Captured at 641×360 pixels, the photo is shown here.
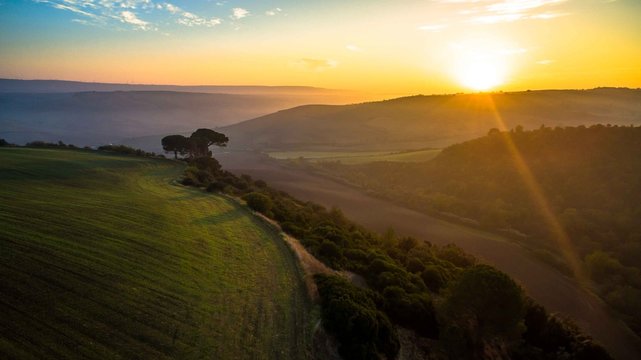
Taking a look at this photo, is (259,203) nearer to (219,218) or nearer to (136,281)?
(219,218)

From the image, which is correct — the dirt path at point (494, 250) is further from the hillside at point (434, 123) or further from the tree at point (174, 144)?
the hillside at point (434, 123)

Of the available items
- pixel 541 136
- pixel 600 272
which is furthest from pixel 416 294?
pixel 541 136

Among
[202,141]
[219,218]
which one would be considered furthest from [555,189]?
[219,218]

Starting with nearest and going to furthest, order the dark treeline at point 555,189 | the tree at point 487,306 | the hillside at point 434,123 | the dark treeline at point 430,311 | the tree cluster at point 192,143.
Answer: the dark treeline at point 430,311, the tree at point 487,306, the dark treeline at point 555,189, the tree cluster at point 192,143, the hillside at point 434,123

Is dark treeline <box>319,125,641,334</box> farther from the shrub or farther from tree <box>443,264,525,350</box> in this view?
the shrub

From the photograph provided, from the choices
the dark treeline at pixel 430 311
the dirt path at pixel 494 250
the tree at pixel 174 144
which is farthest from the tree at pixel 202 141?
the dark treeline at pixel 430 311
